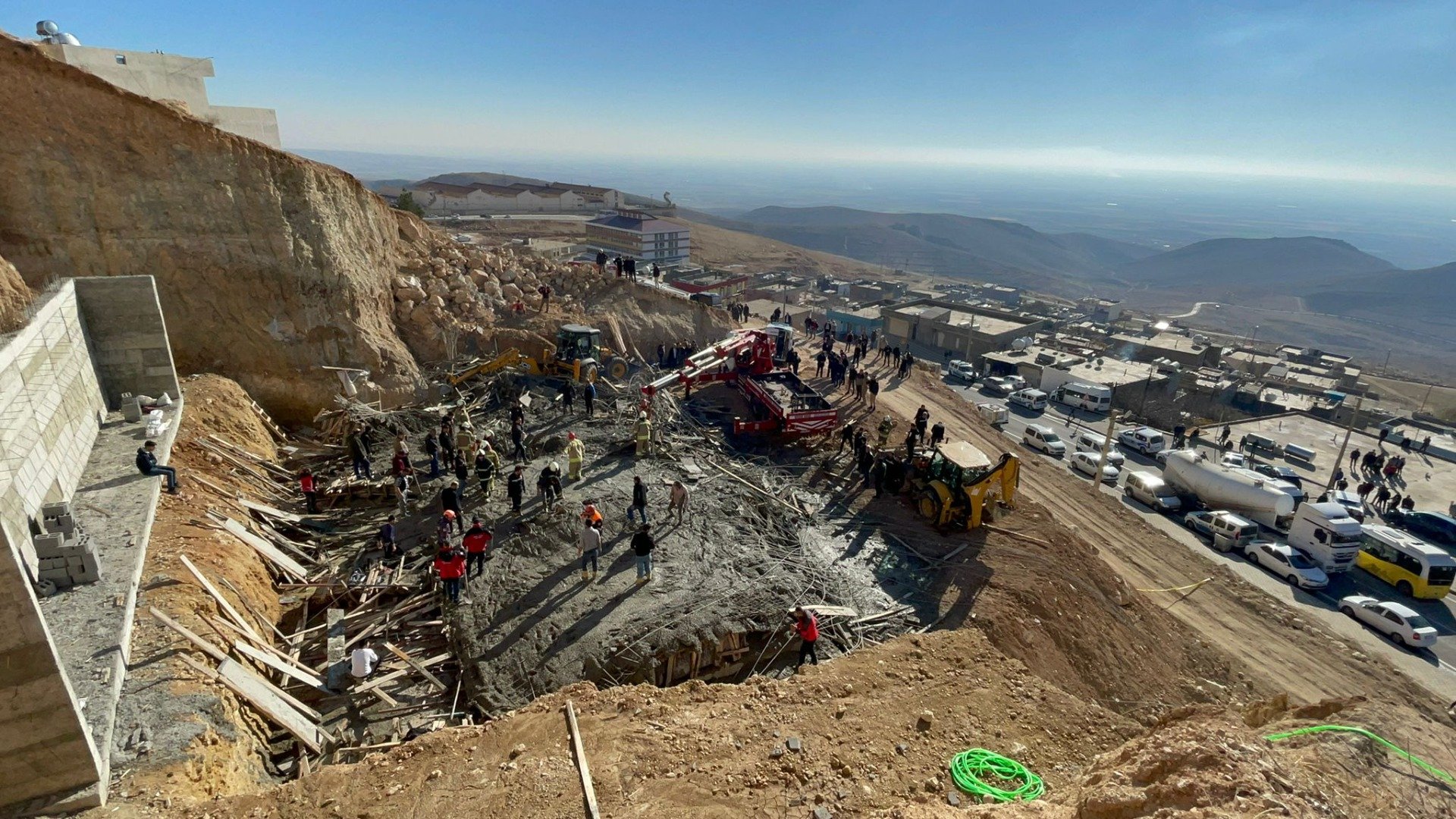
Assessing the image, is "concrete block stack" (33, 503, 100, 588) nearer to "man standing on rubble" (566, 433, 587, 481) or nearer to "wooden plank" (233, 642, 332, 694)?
"wooden plank" (233, 642, 332, 694)

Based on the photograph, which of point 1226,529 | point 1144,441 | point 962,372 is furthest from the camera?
point 962,372

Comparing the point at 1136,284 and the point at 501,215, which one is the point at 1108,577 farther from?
the point at 1136,284

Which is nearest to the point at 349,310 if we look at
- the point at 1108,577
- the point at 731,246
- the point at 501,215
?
the point at 1108,577

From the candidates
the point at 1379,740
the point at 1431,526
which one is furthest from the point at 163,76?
the point at 1431,526

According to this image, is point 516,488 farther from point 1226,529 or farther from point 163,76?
point 163,76

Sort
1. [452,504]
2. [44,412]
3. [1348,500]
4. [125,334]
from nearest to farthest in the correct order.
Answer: [44,412] → [452,504] → [125,334] → [1348,500]

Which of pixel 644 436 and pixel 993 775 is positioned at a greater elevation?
pixel 644 436

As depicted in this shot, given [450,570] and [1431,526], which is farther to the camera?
[1431,526]

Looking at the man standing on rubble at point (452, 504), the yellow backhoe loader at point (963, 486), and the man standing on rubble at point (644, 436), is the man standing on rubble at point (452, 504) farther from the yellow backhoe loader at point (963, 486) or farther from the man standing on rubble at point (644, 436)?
the yellow backhoe loader at point (963, 486)
